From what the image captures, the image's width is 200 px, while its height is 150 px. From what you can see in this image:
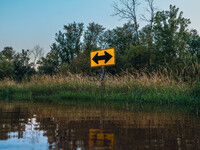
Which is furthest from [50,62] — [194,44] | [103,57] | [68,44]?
[103,57]

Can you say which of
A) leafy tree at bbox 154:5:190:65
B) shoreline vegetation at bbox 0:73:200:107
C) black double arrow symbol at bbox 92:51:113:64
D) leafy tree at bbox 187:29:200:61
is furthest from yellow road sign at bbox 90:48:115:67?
leafy tree at bbox 187:29:200:61

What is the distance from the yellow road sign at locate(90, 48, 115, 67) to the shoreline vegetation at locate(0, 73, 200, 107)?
130 centimetres

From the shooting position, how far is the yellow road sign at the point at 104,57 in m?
9.37

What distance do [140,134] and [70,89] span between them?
10081 mm

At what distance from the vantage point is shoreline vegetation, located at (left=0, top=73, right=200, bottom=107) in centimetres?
731

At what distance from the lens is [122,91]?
9867 mm

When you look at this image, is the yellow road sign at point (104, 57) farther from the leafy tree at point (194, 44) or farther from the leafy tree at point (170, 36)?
the leafy tree at point (194, 44)

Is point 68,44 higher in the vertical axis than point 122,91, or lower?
higher

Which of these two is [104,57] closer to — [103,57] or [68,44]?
[103,57]

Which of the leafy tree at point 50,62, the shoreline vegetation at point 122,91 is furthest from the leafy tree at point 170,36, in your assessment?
the leafy tree at point 50,62

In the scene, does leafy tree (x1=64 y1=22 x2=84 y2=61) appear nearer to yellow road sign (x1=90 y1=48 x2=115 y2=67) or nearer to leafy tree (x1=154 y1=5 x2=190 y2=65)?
leafy tree (x1=154 y1=5 x2=190 y2=65)

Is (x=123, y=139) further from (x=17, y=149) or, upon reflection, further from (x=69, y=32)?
(x=69, y=32)

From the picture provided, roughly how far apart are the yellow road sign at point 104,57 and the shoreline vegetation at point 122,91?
1.30m

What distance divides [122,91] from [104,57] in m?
1.77
